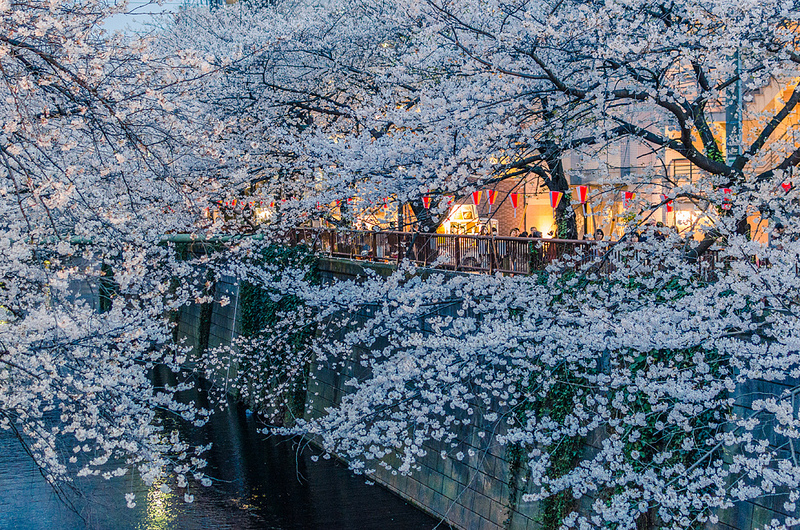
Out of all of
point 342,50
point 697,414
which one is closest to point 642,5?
point 697,414

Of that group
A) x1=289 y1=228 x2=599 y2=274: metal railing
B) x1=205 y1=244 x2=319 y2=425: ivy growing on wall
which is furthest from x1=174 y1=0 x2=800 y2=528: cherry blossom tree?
x1=205 y1=244 x2=319 y2=425: ivy growing on wall

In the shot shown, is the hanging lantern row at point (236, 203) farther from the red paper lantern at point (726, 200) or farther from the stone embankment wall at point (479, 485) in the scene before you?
the red paper lantern at point (726, 200)

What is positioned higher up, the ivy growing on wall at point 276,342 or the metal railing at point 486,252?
the metal railing at point 486,252

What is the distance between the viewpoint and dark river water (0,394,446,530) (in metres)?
13.0

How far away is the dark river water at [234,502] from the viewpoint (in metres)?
13.0

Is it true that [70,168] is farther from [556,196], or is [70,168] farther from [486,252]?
[556,196]

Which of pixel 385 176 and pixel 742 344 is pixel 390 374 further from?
pixel 742 344

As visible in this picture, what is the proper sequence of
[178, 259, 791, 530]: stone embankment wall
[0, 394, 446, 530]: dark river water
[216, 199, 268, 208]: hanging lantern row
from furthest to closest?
[216, 199, 268, 208]: hanging lantern row < [0, 394, 446, 530]: dark river water < [178, 259, 791, 530]: stone embankment wall

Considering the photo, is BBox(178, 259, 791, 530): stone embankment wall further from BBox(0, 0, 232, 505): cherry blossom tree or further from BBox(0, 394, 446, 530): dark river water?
BBox(0, 0, 232, 505): cherry blossom tree

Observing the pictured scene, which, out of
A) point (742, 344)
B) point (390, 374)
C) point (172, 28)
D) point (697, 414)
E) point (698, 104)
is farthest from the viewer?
point (172, 28)

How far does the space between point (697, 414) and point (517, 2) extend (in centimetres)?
664

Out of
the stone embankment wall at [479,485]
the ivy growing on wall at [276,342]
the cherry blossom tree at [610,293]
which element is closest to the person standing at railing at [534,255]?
the cherry blossom tree at [610,293]

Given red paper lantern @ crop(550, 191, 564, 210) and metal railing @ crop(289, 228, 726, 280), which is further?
red paper lantern @ crop(550, 191, 564, 210)

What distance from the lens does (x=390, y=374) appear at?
40.2 ft
